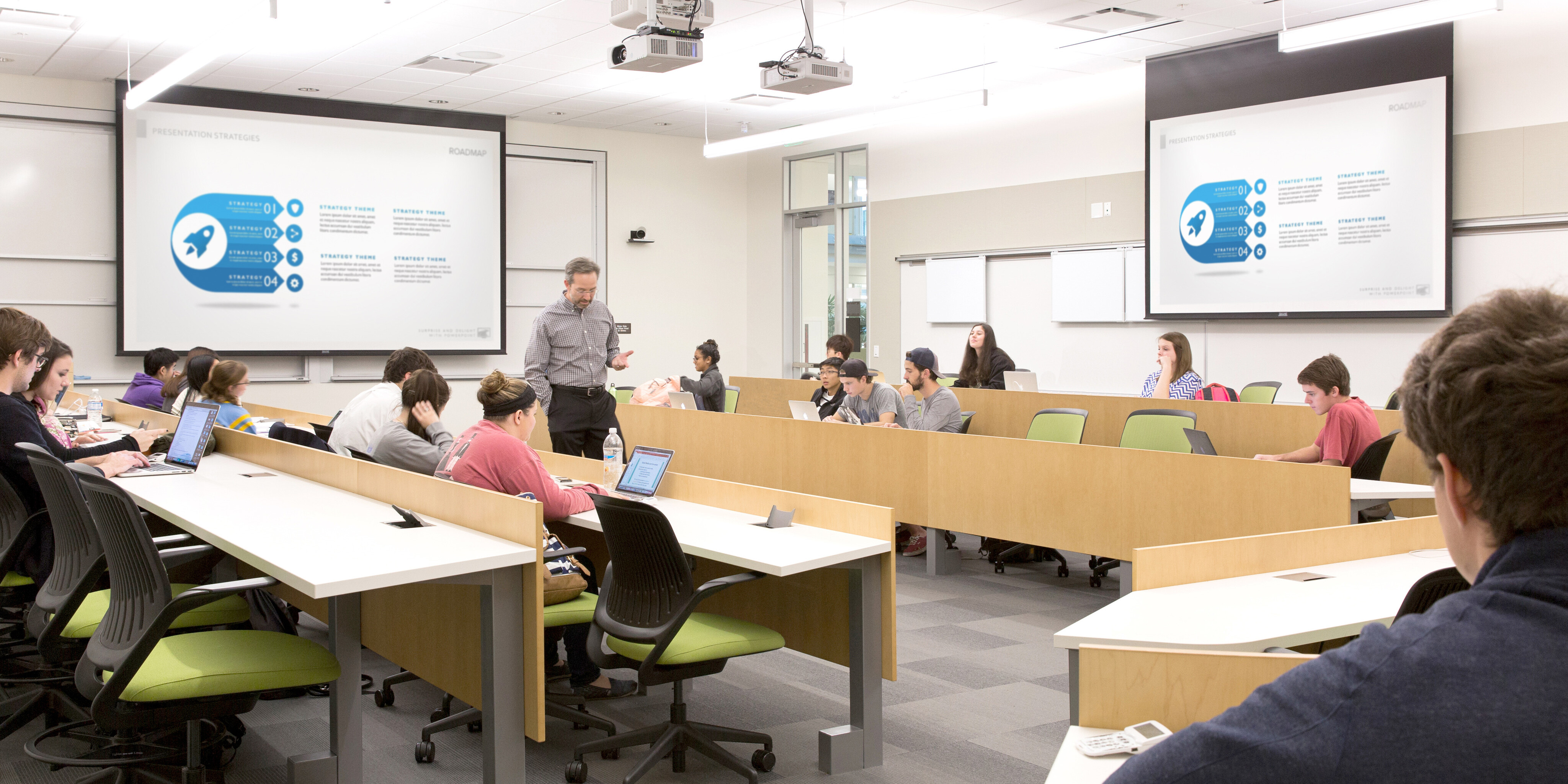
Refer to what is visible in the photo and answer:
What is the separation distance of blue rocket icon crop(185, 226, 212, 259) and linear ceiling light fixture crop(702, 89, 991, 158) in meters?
4.42

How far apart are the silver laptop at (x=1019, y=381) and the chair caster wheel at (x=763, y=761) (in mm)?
4805

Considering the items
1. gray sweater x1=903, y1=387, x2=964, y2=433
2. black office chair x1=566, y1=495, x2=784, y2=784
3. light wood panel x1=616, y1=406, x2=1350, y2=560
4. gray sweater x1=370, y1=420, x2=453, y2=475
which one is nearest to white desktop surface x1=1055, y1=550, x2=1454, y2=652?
black office chair x1=566, y1=495, x2=784, y2=784

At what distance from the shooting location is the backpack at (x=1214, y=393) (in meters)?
6.85

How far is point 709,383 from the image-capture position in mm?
8609

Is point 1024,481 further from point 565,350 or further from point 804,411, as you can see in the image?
point 565,350

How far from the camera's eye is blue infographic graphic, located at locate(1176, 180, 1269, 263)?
8.37m

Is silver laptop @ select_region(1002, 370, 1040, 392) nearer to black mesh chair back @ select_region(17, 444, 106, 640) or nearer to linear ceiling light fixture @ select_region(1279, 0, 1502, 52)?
linear ceiling light fixture @ select_region(1279, 0, 1502, 52)

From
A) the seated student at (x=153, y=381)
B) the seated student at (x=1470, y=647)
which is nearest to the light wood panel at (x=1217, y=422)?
the seated student at (x=1470, y=647)

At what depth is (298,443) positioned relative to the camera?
4895mm

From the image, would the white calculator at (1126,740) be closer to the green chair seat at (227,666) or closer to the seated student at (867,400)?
the green chair seat at (227,666)

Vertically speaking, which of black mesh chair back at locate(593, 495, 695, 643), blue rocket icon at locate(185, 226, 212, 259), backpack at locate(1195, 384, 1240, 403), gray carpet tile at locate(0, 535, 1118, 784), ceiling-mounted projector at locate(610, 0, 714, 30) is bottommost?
gray carpet tile at locate(0, 535, 1118, 784)

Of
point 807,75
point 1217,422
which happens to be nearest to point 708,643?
point 1217,422

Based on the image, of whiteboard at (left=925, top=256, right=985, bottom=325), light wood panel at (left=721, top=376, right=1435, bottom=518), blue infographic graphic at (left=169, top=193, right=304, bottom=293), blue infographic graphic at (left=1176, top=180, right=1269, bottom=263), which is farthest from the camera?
whiteboard at (left=925, top=256, right=985, bottom=325)

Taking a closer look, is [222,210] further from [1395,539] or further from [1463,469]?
[1463,469]
